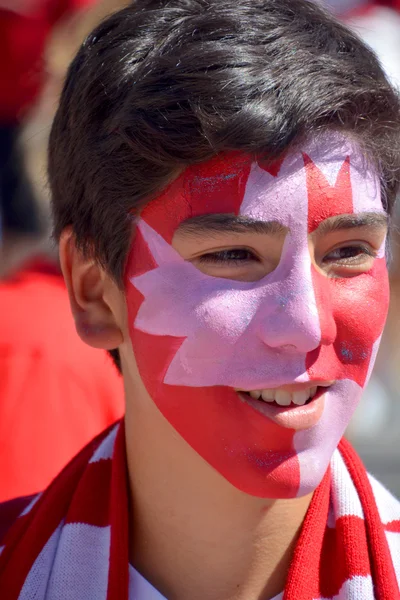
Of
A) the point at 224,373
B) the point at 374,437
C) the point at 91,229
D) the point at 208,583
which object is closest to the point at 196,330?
the point at 224,373

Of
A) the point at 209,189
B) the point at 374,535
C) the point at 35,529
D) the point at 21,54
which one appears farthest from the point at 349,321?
the point at 21,54

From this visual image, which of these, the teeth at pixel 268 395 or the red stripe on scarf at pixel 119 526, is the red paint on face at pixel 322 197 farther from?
the red stripe on scarf at pixel 119 526

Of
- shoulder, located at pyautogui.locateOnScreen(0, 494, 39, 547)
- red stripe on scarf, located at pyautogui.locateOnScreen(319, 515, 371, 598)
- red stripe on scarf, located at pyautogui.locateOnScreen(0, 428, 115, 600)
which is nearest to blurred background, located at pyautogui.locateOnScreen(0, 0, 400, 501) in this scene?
shoulder, located at pyautogui.locateOnScreen(0, 494, 39, 547)

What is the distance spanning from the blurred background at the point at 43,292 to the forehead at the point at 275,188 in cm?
39

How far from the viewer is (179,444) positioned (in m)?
1.71

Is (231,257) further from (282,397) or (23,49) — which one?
(23,49)

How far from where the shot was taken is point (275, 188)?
1.56 m

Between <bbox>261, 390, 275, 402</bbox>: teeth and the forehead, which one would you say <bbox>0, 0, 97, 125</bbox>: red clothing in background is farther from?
<bbox>261, 390, 275, 402</bbox>: teeth

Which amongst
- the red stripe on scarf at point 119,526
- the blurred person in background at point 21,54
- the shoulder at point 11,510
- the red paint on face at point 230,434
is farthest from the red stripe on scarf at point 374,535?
the blurred person in background at point 21,54

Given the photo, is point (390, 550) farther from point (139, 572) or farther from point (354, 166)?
point (354, 166)

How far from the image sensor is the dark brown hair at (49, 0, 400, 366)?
1.56 metres

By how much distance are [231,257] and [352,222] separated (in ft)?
0.79

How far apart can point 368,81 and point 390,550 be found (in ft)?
3.13

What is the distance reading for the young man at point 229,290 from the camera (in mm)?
1557
